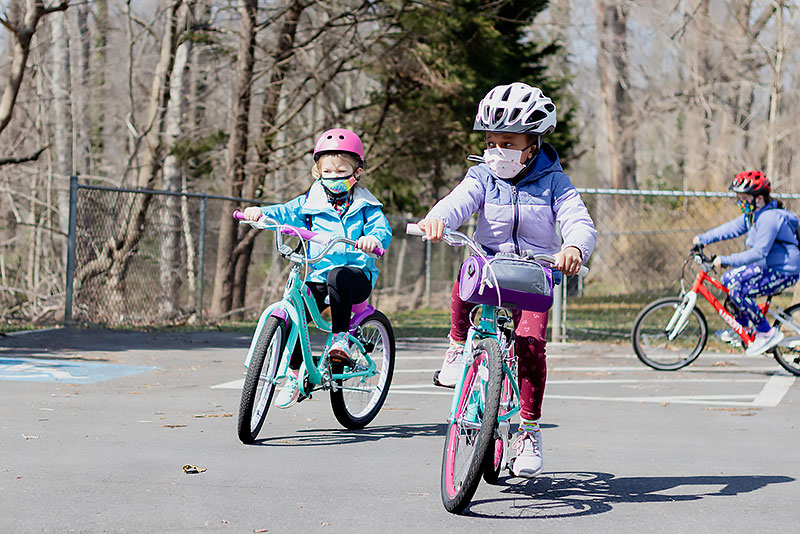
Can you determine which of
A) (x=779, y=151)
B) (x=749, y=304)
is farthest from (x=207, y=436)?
(x=779, y=151)

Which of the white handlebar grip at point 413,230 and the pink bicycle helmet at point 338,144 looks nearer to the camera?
the white handlebar grip at point 413,230

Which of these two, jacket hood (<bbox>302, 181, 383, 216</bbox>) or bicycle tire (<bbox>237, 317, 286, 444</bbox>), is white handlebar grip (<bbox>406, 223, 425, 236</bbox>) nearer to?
bicycle tire (<bbox>237, 317, 286, 444</bbox>)

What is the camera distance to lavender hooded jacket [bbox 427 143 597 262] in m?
4.82

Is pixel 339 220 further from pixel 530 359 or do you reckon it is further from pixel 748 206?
pixel 748 206

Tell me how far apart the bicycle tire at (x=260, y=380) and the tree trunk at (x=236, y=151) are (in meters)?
11.4

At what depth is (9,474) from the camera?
15.5ft

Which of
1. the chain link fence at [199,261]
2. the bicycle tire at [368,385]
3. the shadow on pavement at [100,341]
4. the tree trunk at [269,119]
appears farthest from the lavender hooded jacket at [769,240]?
the tree trunk at [269,119]

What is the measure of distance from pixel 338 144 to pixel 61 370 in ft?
12.3

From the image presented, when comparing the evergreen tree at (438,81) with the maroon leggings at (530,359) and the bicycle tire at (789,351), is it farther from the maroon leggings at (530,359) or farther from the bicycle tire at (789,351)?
the maroon leggings at (530,359)

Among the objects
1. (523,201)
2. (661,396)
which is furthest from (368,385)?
(661,396)

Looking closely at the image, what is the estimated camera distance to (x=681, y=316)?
10047 mm

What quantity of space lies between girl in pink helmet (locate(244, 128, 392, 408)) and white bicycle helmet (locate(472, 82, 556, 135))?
145 cm

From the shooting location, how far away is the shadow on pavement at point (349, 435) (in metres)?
5.87

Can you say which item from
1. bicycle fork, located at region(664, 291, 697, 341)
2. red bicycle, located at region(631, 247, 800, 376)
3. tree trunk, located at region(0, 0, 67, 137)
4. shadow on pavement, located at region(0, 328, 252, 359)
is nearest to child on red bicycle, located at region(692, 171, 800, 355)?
red bicycle, located at region(631, 247, 800, 376)
